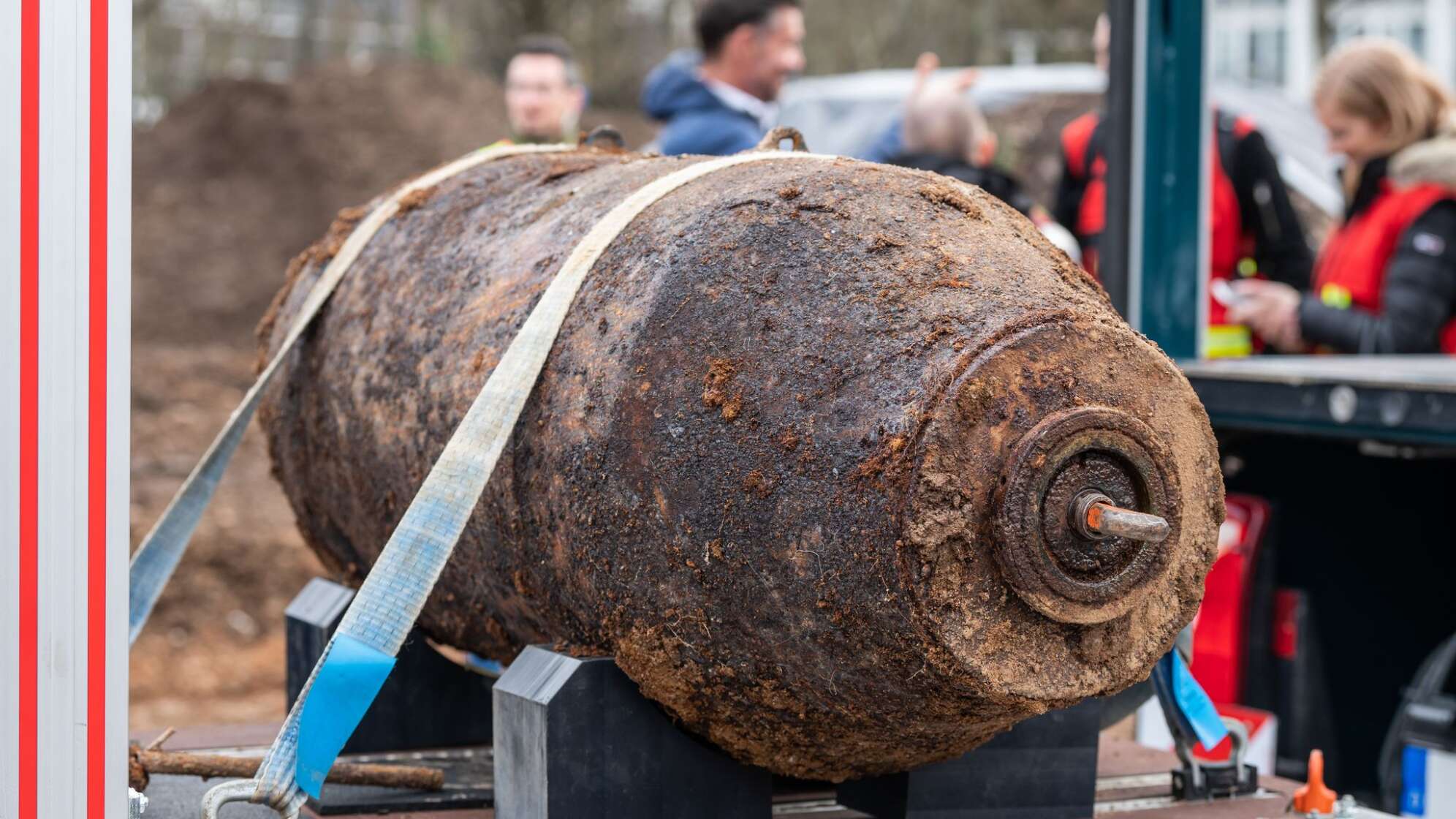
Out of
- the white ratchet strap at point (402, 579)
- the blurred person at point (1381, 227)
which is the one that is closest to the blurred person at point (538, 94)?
the blurred person at point (1381, 227)

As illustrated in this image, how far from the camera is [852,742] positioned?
251 cm

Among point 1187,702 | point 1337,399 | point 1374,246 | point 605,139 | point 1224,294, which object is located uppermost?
point 605,139

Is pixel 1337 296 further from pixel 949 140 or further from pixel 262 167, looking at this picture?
pixel 262 167

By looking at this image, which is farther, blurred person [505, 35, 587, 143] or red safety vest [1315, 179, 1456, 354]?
blurred person [505, 35, 587, 143]

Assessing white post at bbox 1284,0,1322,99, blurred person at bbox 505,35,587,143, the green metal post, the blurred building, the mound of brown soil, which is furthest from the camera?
the blurred building

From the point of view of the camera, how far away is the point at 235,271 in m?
16.7

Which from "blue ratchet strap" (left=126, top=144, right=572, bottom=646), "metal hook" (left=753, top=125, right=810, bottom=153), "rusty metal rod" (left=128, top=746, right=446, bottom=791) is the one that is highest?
"metal hook" (left=753, top=125, right=810, bottom=153)

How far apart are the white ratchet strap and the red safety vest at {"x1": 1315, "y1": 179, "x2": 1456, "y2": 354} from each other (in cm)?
358

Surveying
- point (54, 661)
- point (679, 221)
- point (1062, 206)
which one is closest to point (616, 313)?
point (679, 221)

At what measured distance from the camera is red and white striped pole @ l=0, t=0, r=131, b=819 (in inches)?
80.4

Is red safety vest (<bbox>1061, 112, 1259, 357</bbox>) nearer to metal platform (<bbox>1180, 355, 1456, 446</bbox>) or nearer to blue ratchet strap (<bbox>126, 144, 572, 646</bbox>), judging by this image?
metal platform (<bbox>1180, 355, 1456, 446</bbox>)

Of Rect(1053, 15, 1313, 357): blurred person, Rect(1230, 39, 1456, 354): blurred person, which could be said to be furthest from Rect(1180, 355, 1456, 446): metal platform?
Rect(1053, 15, 1313, 357): blurred person

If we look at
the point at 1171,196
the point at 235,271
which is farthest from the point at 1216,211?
the point at 235,271

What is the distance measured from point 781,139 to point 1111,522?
42.5 inches
